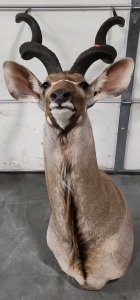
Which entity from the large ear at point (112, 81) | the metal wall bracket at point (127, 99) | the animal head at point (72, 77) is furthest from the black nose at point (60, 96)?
Answer: the metal wall bracket at point (127, 99)

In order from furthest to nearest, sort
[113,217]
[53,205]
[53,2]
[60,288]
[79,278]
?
[53,2] → [60,288] → [79,278] → [113,217] → [53,205]

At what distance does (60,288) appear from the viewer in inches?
76.7

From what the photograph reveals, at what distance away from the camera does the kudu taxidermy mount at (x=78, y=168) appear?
4.47 feet

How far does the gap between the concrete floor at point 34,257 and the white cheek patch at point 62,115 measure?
1.25 m

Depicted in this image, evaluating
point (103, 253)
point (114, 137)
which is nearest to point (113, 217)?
point (103, 253)

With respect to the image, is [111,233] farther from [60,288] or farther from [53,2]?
[53,2]

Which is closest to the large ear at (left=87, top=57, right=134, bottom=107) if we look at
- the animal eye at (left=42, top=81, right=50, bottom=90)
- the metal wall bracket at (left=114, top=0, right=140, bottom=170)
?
the animal eye at (left=42, top=81, right=50, bottom=90)

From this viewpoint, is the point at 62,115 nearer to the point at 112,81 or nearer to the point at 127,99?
the point at 112,81

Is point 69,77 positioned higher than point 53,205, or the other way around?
point 69,77

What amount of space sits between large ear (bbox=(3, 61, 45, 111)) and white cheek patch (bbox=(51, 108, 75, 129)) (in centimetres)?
32

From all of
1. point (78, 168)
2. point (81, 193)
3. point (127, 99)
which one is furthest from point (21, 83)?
point (127, 99)

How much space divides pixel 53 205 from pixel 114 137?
1630mm

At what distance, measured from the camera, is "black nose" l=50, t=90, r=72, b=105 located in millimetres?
1190

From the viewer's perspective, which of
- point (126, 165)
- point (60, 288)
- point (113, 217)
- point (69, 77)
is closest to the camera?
point (69, 77)
